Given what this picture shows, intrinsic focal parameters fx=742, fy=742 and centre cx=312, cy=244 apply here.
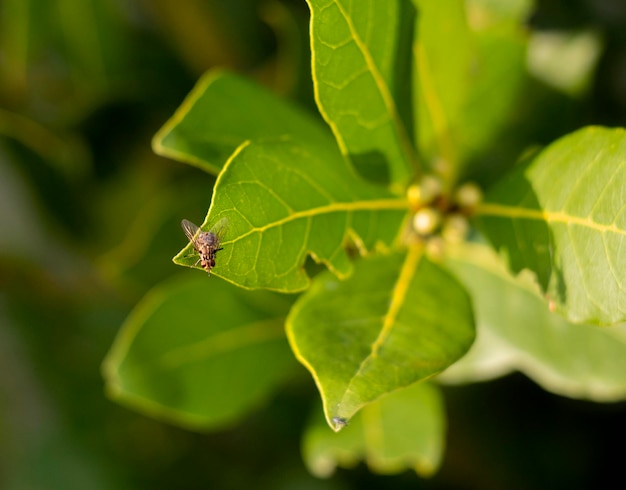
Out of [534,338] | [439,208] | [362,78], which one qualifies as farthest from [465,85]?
[534,338]

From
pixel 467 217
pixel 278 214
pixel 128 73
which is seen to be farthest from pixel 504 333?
pixel 128 73

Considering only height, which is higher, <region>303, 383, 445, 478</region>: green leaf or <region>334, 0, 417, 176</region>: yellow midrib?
<region>334, 0, 417, 176</region>: yellow midrib

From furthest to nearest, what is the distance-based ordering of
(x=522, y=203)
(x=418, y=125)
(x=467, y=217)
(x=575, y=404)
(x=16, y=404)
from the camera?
(x=16, y=404), (x=575, y=404), (x=418, y=125), (x=467, y=217), (x=522, y=203)

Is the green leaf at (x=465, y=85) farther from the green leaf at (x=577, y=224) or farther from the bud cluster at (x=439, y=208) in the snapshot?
the green leaf at (x=577, y=224)

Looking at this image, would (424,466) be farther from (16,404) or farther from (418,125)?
(16,404)

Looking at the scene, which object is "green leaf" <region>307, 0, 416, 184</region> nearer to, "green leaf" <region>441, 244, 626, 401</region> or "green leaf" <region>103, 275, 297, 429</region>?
"green leaf" <region>441, 244, 626, 401</region>

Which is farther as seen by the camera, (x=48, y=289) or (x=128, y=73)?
(x=48, y=289)

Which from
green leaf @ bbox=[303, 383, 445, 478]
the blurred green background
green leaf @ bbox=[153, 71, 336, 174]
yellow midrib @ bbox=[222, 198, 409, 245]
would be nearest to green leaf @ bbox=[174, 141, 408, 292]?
yellow midrib @ bbox=[222, 198, 409, 245]
